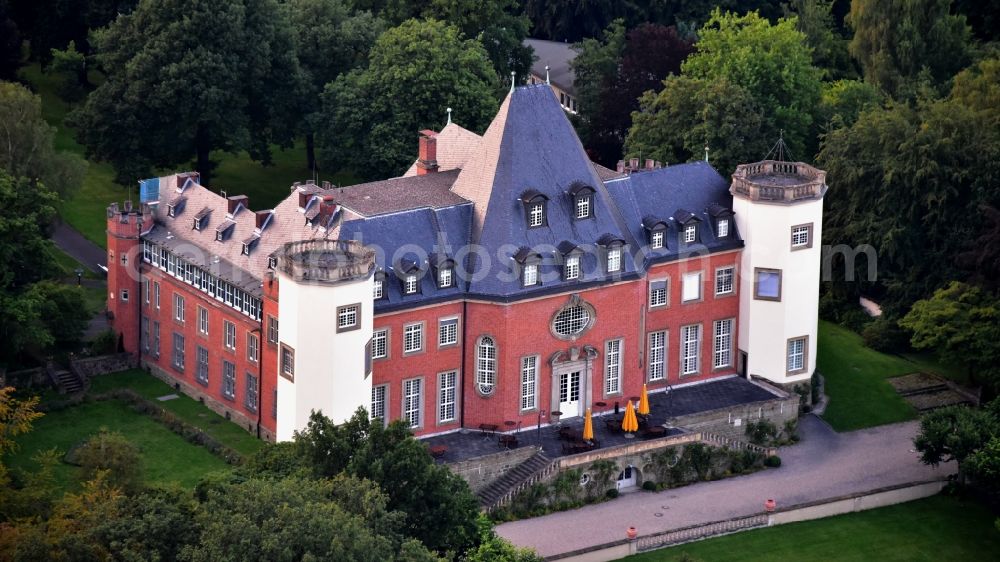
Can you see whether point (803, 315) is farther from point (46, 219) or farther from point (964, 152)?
point (46, 219)

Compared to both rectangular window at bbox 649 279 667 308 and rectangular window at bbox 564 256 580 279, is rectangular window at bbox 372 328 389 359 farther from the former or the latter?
rectangular window at bbox 649 279 667 308

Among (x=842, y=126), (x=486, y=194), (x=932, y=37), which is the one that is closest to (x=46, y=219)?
(x=486, y=194)

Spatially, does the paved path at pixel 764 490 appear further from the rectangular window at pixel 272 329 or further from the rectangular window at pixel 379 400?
the rectangular window at pixel 272 329

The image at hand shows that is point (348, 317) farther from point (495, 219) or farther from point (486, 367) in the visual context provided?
point (495, 219)

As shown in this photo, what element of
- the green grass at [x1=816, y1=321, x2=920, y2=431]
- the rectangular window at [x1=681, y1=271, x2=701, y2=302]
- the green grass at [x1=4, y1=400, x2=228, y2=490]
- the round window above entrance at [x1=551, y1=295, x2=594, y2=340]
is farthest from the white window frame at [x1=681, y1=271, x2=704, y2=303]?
the green grass at [x1=4, y1=400, x2=228, y2=490]

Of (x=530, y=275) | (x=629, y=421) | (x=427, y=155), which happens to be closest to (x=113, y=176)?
(x=427, y=155)
